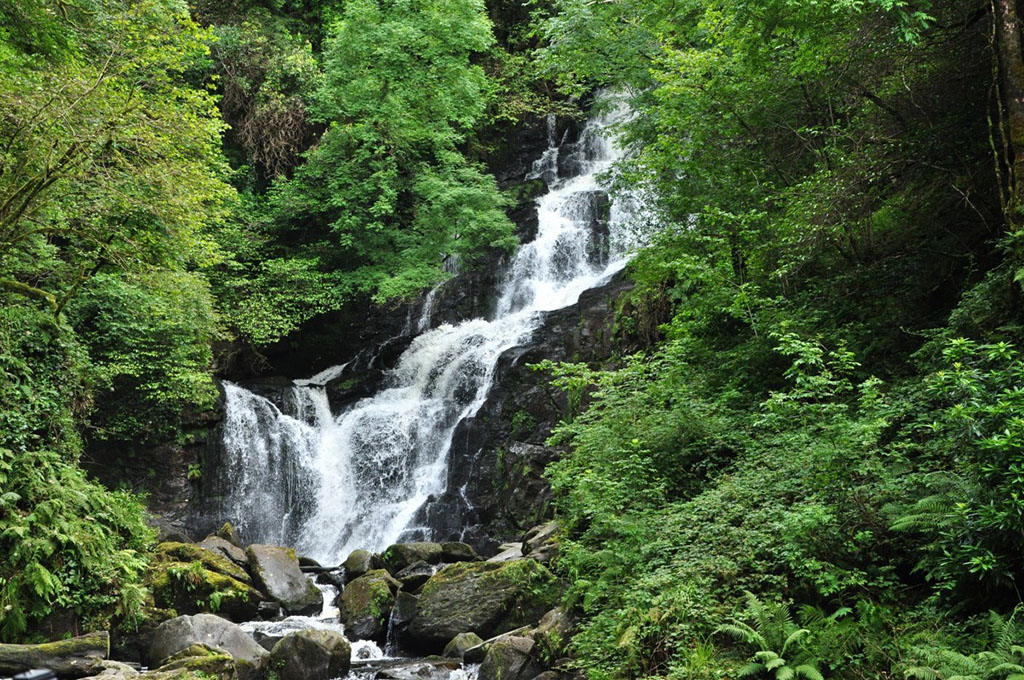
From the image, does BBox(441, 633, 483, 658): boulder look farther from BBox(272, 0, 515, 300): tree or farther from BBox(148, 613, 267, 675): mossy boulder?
BBox(272, 0, 515, 300): tree

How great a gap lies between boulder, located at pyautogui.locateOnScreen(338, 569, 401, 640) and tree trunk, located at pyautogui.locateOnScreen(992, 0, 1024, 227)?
10.1m

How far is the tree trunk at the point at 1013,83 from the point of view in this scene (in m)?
6.27

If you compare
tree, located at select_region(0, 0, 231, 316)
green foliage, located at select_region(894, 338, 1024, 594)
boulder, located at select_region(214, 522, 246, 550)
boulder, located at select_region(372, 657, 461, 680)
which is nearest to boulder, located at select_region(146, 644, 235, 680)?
boulder, located at select_region(372, 657, 461, 680)

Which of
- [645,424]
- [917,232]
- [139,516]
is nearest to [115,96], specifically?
[139,516]

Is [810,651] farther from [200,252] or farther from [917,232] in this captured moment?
[200,252]

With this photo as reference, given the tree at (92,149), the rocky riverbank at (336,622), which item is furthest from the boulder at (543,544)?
the tree at (92,149)

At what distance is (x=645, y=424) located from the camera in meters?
8.74

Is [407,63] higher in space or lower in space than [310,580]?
higher

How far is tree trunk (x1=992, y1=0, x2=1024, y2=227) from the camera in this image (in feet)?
20.6

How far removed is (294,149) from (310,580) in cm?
1518

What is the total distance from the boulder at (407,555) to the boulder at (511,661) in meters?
4.78

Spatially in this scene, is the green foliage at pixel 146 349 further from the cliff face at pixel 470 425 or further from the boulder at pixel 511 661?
the boulder at pixel 511 661

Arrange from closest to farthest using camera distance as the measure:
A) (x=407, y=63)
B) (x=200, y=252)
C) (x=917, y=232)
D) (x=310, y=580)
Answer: (x=917, y=232) → (x=310, y=580) → (x=200, y=252) → (x=407, y=63)

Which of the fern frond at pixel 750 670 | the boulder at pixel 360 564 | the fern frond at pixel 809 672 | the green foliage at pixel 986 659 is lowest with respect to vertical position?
the boulder at pixel 360 564
